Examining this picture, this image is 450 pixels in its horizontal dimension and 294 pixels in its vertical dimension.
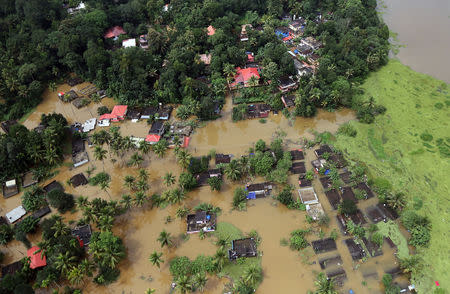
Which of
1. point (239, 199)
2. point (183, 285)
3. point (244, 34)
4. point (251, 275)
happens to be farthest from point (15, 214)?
point (244, 34)

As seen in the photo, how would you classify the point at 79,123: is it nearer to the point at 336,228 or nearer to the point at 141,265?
the point at 141,265

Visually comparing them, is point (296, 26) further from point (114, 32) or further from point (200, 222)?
point (200, 222)

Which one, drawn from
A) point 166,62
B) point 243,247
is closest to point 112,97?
point 166,62

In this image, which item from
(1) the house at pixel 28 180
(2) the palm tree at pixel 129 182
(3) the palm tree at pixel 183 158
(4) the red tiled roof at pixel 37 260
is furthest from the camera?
(1) the house at pixel 28 180

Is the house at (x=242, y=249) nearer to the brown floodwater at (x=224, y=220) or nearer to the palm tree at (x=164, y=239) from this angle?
the brown floodwater at (x=224, y=220)

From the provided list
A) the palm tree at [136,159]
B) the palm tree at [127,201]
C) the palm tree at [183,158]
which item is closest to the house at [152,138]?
the palm tree at [136,159]
